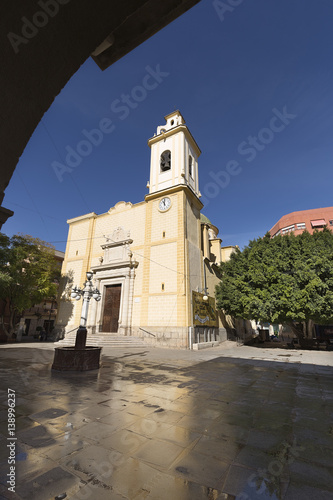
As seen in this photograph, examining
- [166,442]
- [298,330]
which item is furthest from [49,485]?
[298,330]

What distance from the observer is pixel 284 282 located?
14000 mm

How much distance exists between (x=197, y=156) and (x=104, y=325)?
57.3ft

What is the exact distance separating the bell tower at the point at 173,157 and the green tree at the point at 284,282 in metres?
7.88

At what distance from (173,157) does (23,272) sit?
15.1 metres

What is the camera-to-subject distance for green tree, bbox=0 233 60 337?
15.3 metres

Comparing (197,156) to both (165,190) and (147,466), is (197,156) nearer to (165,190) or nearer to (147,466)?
(165,190)

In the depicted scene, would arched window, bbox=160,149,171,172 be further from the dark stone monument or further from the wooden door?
the dark stone monument

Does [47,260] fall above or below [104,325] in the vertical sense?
above

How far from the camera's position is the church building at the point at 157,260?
15281 mm

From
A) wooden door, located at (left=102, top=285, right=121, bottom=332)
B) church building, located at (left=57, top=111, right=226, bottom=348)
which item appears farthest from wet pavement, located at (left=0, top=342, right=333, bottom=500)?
wooden door, located at (left=102, top=285, right=121, bottom=332)

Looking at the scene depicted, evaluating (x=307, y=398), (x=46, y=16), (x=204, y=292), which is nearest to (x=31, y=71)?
(x=46, y=16)

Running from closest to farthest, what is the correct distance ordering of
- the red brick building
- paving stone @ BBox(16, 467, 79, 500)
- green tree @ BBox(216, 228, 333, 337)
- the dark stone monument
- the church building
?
paving stone @ BBox(16, 467, 79, 500) → the dark stone monument → green tree @ BBox(216, 228, 333, 337) → the church building → the red brick building

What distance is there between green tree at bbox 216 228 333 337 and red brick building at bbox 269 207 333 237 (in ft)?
76.1

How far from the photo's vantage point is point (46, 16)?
5.21ft
